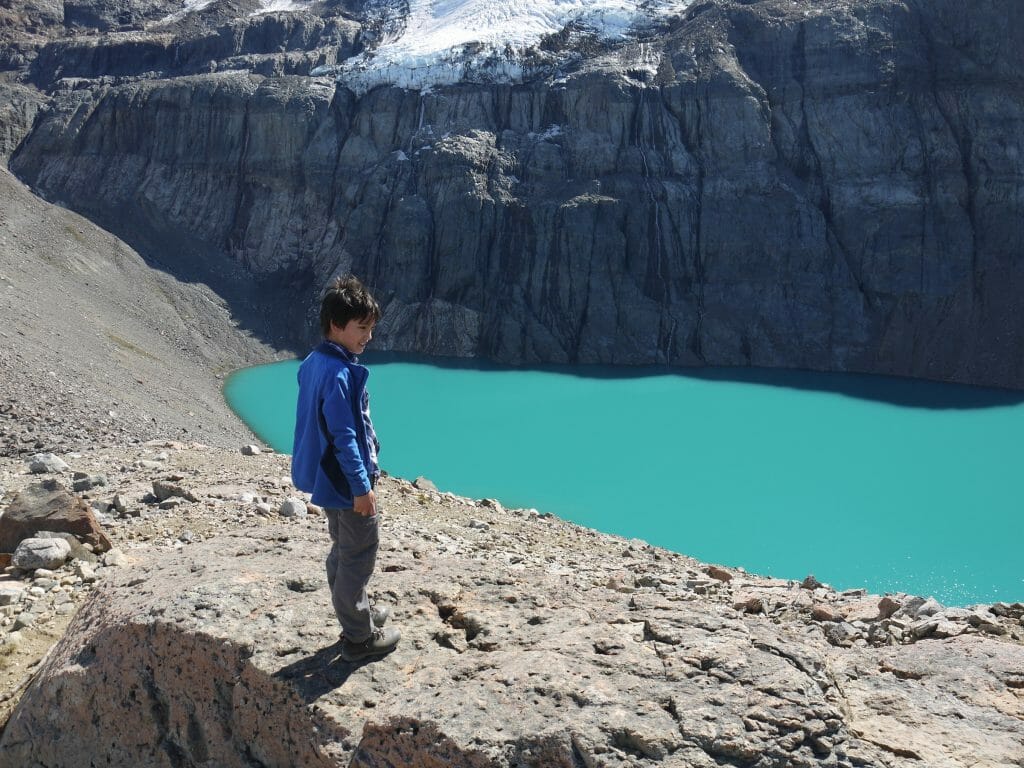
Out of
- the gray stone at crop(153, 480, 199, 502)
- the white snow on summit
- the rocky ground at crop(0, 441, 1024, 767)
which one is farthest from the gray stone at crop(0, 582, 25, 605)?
the white snow on summit

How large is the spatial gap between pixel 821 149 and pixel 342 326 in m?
35.4

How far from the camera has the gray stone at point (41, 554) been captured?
603 cm

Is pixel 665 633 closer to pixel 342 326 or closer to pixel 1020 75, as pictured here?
pixel 342 326

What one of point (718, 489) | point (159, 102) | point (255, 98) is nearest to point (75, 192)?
point (159, 102)

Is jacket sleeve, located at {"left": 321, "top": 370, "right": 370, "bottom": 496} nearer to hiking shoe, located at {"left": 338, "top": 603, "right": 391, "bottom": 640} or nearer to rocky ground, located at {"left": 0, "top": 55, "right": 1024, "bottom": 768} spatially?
hiking shoe, located at {"left": 338, "top": 603, "right": 391, "bottom": 640}

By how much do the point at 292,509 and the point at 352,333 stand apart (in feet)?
16.0

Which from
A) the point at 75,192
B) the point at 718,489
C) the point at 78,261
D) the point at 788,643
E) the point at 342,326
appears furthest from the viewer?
the point at 75,192

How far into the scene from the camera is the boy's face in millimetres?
4133

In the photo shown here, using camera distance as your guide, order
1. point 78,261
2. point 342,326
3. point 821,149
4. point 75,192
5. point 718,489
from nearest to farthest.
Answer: point 342,326
point 718,489
point 78,261
point 821,149
point 75,192

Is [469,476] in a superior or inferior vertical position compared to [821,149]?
inferior

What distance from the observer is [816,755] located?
306 cm

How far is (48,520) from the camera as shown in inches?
261

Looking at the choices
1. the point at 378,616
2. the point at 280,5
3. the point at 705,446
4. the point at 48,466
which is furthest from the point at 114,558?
the point at 280,5

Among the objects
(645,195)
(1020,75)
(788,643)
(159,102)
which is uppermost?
(1020,75)
